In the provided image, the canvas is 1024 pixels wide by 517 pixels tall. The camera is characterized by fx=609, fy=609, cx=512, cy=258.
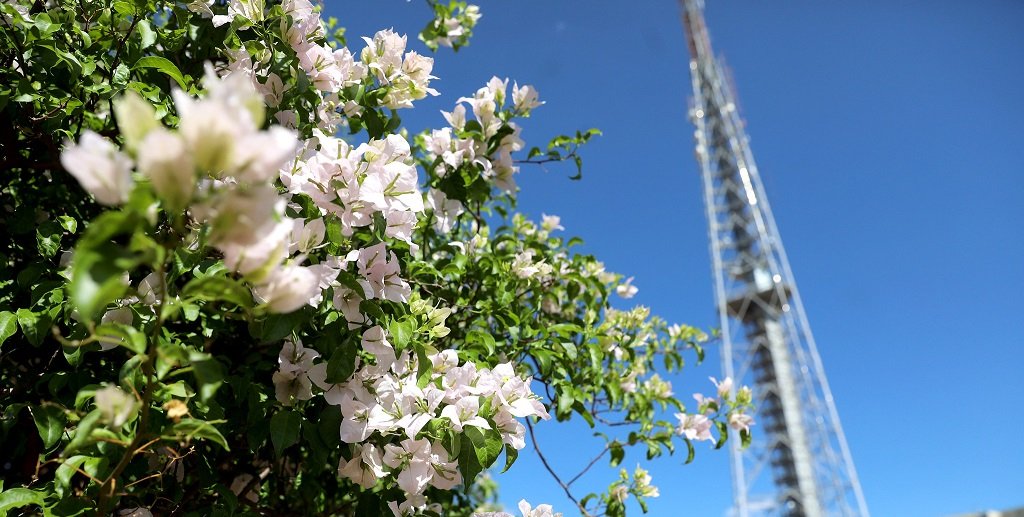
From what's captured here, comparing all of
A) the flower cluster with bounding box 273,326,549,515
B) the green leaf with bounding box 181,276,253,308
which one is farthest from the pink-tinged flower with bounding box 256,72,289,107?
the green leaf with bounding box 181,276,253,308

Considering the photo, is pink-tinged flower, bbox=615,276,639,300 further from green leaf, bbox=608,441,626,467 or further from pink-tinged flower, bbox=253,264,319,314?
pink-tinged flower, bbox=253,264,319,314

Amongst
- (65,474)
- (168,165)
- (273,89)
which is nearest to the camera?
(168,165)

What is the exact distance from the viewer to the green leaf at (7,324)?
844 millimetres

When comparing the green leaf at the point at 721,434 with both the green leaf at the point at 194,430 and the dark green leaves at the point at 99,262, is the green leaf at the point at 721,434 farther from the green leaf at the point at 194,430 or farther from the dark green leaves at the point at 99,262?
the dark green leaves at the point at 99,262

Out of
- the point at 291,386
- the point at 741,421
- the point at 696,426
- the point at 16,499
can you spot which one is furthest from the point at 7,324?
the point at 741,421

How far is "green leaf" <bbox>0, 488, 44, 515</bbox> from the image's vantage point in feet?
2.36

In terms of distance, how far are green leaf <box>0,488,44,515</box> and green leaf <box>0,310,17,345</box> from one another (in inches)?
8.9

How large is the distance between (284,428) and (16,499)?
31 centimetres

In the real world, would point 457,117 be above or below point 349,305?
above

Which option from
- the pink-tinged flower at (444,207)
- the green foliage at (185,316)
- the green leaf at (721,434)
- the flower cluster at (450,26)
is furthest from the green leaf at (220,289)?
the green leaf at (721,434)

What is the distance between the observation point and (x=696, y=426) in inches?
68.7

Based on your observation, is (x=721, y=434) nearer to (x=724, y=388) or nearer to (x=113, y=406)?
(x=724, y=388)

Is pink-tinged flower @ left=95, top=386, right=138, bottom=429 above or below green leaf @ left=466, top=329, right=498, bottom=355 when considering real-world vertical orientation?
below

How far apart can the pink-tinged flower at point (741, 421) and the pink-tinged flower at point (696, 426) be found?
0.15 meters
